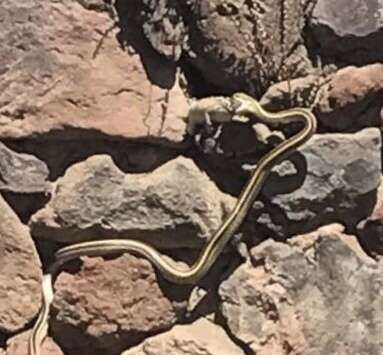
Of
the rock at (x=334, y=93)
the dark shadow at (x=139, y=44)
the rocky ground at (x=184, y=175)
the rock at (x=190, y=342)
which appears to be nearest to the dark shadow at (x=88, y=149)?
the rocky ground at (x=184, y=175)

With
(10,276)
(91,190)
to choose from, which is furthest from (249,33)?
(10,276)

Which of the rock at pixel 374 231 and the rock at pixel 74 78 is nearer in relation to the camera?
the rock at pixel 74 78

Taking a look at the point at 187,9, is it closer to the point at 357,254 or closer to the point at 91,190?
the point at 91,190

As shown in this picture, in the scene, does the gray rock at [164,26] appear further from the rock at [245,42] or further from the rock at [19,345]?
the rock at [19,345]

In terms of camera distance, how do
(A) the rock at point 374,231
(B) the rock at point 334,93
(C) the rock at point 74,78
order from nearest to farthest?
1. (C) the rock at point 74,78
2. (B) the rock at point 334,93
3. (A) the rock at point 374,231

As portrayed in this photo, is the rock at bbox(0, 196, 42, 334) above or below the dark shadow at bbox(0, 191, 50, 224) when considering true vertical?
below

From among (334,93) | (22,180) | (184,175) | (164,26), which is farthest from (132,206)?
(334,93)

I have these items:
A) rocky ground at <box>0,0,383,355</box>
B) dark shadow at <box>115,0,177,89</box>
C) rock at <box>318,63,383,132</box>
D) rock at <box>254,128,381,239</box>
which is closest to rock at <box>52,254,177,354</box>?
rocky ground at <box>0,0,383,355</box>

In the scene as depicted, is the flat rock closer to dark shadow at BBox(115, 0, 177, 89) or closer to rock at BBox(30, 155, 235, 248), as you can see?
rock at BBox(30, 155, 235, 248)

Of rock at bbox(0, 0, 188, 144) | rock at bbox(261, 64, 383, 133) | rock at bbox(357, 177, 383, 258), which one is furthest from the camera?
rock at bbox(357, 177, 383, 258)
